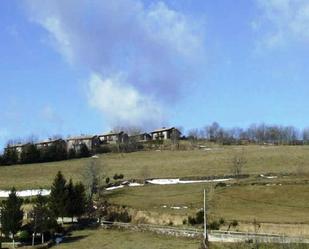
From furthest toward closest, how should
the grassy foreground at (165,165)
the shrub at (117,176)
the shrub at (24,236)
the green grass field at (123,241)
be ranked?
the grassy foreground at (165,165), the shrub at (117,176), the shrub at (24,236), the green grass field at (123,241)

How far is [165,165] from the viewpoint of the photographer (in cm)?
12544

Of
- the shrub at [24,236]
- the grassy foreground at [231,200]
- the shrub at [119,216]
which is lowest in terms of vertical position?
the shrub at [24,236]

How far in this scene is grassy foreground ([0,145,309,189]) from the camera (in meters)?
111

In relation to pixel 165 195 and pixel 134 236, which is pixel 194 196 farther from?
pixel 134 236

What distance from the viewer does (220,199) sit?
78562 mm

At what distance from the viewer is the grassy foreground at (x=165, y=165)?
111 m

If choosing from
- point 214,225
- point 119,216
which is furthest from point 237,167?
point 214,225

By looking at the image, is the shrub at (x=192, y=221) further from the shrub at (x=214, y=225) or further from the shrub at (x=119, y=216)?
the shrub at (x=119, y=216)

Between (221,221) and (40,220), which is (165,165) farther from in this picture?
(221,221)

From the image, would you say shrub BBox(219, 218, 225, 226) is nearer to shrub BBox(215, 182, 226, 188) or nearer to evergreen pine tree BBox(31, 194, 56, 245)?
evergreen pine tree BBox(31, 194, 56, 245)

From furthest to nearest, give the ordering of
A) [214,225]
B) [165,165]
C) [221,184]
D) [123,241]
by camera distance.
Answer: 1. [165,165]
2. [221,184]
3. [214,225]
4. [123,241]

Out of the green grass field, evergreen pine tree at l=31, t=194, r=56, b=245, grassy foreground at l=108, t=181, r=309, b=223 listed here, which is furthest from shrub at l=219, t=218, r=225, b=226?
evergreen pine tree at l=31, t=194, r=56, b=245

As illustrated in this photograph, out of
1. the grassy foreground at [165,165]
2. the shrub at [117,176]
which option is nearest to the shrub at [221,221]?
the grassy foreground at [165,165]

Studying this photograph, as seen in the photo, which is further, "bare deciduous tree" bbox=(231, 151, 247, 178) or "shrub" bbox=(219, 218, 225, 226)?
"bare deciduous tree" bbox=(231, 151, 247, 178)
